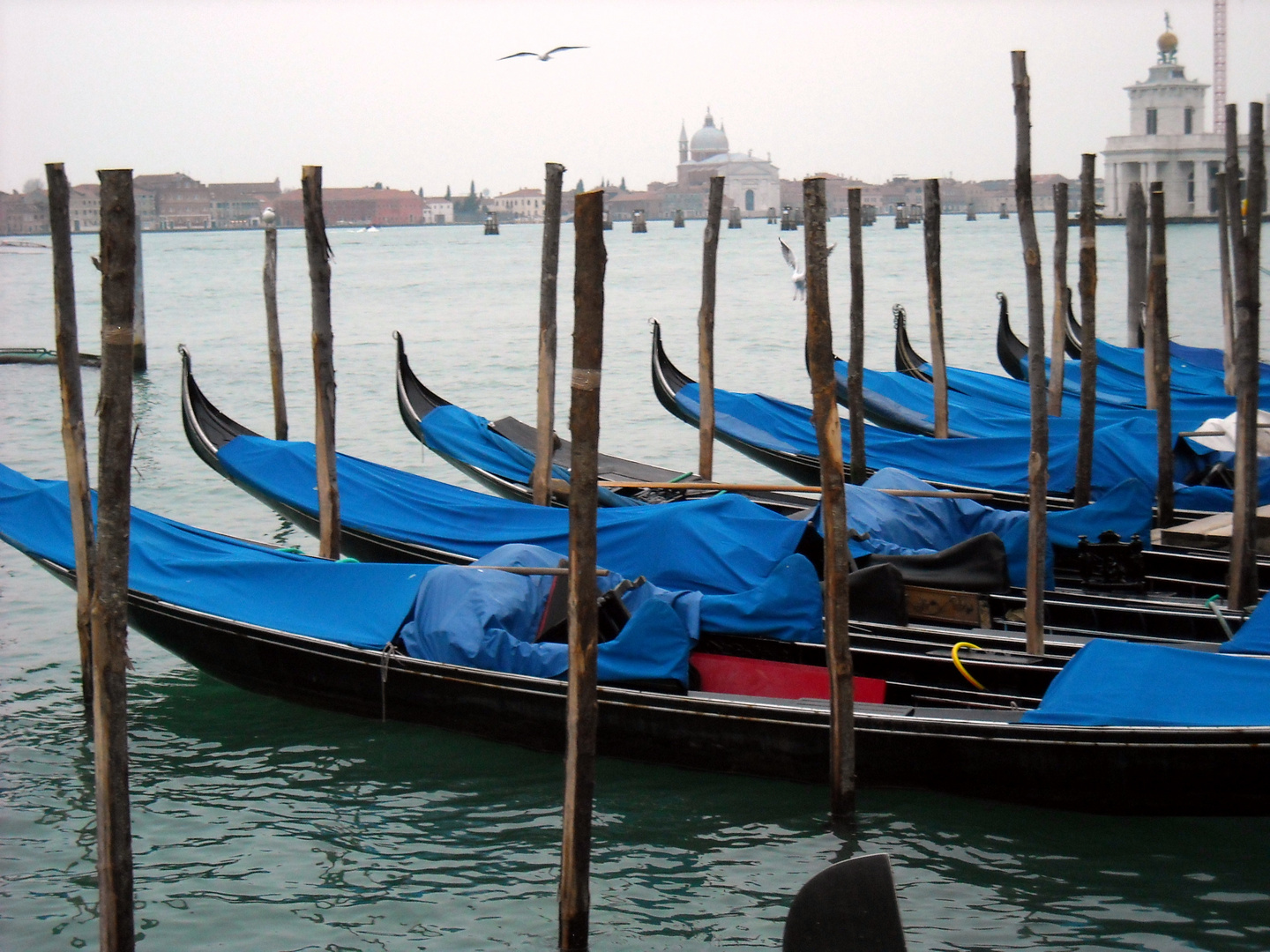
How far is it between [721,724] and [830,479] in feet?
3.07

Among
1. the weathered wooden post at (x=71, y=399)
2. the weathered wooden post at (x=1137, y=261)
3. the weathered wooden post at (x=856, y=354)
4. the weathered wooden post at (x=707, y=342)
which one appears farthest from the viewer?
the weathered wooden post at (x=1137, y=261)

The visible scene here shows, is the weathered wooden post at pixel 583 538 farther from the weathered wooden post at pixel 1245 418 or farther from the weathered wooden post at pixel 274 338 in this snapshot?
the weathered wooden post at pixel 274 338

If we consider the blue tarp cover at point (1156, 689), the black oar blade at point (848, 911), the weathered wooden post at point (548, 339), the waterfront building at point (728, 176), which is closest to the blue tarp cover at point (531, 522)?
the weathered wooden post at point (548, 339)

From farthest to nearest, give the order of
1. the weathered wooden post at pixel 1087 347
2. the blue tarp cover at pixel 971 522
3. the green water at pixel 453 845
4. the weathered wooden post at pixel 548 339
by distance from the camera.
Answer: the weathered wooden post at pixel 548 339, the weathered wooden post at pixel 1087 347, the blue tarp cover at pixel 971 522, the green water at pixel 453 845

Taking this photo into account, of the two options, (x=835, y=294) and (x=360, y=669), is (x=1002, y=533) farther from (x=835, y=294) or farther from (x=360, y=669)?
(x=835, y=294)

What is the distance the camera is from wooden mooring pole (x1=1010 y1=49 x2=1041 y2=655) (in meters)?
4.44

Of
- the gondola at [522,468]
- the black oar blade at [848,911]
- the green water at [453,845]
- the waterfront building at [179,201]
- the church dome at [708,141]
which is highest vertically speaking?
the church dome at [708,141]

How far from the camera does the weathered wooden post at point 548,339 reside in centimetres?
646

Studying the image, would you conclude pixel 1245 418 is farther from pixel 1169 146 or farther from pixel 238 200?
pixel 238 200

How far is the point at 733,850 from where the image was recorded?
3.91 meters

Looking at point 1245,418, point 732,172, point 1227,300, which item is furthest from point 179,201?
point 1245,418

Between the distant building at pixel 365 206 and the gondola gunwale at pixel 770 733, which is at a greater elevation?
the distant building at pixel 365 206

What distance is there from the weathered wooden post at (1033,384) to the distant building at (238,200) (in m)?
85.0

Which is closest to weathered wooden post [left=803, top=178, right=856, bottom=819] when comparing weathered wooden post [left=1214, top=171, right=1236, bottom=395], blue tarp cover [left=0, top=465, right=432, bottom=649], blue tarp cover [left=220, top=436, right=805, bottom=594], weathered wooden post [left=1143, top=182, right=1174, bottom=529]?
blue tarp cover [left=220, top=436, right=805, bottom=594]
